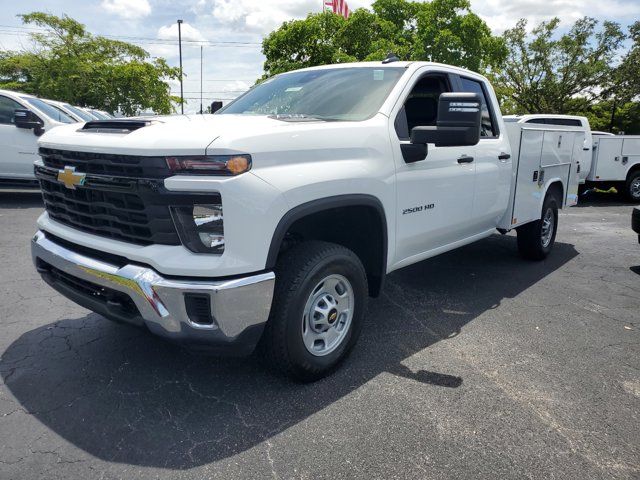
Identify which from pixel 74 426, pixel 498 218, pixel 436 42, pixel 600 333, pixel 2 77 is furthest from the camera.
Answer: pixel 2 77

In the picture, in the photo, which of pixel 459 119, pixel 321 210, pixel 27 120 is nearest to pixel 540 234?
pixel 459 119

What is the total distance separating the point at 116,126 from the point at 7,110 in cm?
770

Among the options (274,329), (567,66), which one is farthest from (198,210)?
(567,66)

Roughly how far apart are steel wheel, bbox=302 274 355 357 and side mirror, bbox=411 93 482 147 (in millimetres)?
1107

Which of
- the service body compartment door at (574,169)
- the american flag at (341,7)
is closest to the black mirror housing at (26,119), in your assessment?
the service body compartment door at (574,169)

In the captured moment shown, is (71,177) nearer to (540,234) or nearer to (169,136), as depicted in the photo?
(169,136)

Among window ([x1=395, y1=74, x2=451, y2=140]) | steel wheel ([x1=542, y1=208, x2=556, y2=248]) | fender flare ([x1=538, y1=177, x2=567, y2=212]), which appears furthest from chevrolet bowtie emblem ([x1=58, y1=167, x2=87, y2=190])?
steel wheel ([x1=542, y1=208, x2=556, y2=248])

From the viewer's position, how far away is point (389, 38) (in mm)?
22031

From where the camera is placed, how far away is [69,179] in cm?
278

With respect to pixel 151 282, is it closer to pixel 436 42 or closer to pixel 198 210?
pixel 198 210

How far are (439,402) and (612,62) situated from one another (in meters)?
30.2

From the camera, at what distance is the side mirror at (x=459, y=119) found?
3025mm

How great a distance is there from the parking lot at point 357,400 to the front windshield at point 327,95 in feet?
5.53

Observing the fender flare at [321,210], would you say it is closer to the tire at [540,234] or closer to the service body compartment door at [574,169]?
the tire at [540,234]
